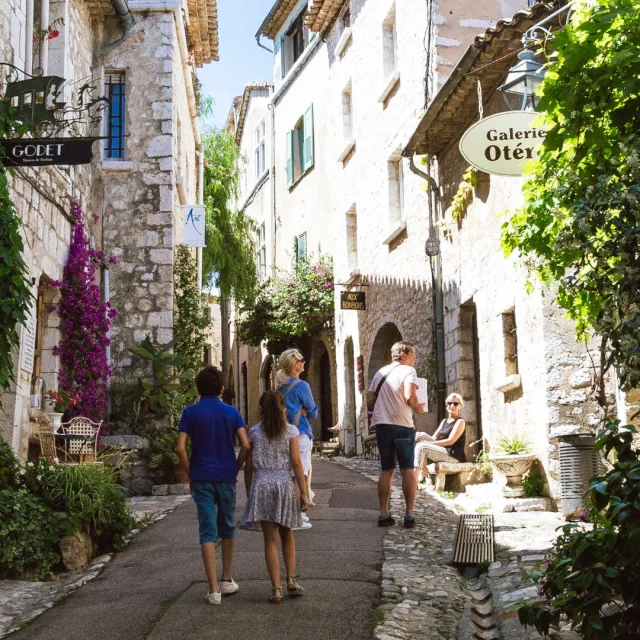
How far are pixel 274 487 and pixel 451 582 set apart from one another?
1.39m

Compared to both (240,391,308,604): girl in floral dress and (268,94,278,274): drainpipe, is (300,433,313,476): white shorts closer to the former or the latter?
(240,391,308,604): girl in floral dress

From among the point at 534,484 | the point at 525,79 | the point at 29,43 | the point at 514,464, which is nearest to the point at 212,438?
the point at 525,79

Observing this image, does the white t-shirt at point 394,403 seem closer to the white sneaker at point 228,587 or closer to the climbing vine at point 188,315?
the white sneaker at point 228,587

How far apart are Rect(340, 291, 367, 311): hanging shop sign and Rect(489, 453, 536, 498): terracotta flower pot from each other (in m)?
8.08

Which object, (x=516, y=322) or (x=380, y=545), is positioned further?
(x=516, y=322)

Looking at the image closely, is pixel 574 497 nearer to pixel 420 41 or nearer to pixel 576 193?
pixel 576 193

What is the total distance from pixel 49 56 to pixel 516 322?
5928mm

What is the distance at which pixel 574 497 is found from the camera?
841 cm

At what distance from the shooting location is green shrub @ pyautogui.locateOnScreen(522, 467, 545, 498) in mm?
9398

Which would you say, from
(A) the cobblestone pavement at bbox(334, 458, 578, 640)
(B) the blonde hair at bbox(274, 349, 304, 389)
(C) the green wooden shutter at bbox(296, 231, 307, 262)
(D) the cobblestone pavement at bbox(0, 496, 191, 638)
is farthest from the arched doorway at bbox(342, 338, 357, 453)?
(D) the cobblestone pavement at bbox(0, 496, 191, 638)

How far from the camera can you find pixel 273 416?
6.07 meters

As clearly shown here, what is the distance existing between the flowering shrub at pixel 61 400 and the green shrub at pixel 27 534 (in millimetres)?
3487

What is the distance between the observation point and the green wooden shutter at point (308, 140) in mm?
23141

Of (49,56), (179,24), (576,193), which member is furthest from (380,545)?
(179,24)
